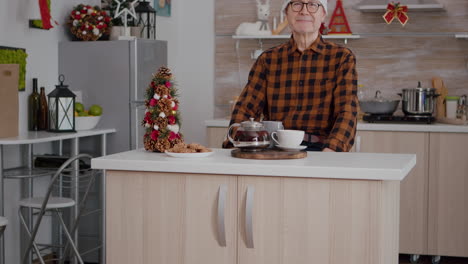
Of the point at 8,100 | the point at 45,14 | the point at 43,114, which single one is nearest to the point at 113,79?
the point at 43,114

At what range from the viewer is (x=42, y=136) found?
4301 mm

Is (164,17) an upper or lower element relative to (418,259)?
upper

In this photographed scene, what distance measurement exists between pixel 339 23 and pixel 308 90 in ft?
7.29

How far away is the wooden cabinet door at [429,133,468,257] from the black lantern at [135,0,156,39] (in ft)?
6.80

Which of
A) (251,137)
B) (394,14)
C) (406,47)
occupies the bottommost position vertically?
(251,137)

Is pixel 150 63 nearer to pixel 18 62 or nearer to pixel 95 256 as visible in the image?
pixel 18 62

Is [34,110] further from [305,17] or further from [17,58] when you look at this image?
[305,17]

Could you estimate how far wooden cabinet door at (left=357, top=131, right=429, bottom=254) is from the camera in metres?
4.99

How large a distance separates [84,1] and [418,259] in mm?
2851

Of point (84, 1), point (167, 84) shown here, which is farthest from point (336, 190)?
point (84, 1)

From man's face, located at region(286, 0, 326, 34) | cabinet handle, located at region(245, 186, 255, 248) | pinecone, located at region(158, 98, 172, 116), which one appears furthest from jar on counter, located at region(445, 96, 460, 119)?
cabinet handle, located at region(245, 186, 255, 248)

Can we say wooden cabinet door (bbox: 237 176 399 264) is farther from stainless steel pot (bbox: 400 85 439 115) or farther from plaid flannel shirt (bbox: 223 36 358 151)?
stainless steel pot (bbox: 400 85 439 115)

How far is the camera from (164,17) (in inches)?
234

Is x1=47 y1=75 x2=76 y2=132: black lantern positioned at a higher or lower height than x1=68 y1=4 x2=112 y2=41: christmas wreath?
lower
